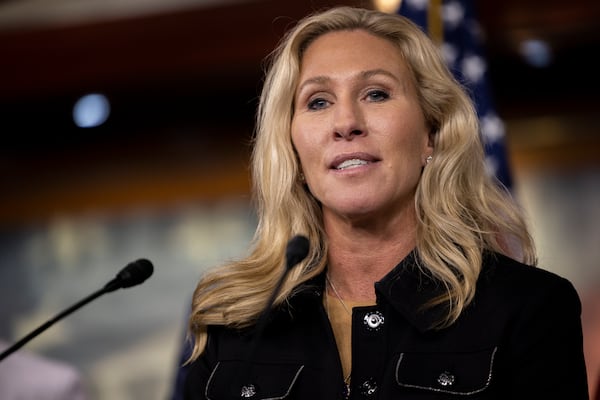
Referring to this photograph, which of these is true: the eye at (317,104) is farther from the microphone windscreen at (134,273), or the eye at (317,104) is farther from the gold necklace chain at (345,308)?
the microphone windscreen at (134,273)

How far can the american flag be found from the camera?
3.31 meters

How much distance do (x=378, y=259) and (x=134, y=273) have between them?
56 cm

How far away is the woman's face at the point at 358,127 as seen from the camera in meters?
2.19

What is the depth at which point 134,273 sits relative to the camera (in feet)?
6.43

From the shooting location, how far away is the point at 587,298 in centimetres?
516

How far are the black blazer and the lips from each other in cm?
22

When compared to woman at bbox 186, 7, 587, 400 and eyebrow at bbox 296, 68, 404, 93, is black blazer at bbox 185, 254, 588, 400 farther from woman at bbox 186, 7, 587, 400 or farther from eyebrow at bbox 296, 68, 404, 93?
eyebrow at bbox 296, 68, 404, 93

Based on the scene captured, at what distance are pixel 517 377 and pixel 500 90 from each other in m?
4.06

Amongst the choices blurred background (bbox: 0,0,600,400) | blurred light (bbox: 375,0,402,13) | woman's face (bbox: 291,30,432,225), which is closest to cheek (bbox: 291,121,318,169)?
woman's face (bbox: 291,30,432,225)

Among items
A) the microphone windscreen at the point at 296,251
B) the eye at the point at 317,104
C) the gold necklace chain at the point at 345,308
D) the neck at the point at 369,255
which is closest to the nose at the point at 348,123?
the eye at the point at 317,104

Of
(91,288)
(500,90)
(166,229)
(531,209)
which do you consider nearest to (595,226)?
(531,209)

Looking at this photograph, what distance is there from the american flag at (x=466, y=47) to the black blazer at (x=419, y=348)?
1.17 metres

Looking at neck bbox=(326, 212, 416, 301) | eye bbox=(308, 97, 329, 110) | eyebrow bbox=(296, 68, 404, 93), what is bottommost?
neck bbox=(326, 212, 416, 301)

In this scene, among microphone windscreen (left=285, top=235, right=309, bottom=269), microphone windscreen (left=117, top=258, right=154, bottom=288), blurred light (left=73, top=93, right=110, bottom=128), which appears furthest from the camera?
blurred light (left=73, top=93, right=110, bottom=128)
